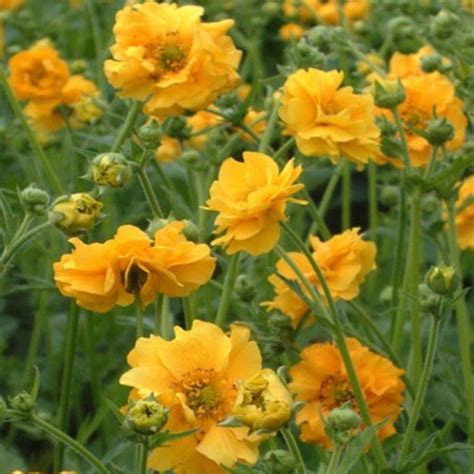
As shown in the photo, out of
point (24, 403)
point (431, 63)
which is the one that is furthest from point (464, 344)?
point (24, 403)

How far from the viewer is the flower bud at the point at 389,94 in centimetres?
183

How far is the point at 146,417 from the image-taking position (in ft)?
4.40

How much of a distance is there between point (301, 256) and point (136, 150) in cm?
29

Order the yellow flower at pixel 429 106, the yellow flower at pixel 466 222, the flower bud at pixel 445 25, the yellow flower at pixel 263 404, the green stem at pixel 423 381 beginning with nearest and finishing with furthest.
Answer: the yellow flower at pixel 263 404
the green stem at pixel 423 381
the yellow flower at pixel 429 106
the flower bud at pixel 445 25
the yellow flower at pixel 466 222

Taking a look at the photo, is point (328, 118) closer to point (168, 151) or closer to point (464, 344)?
point (464, 344)

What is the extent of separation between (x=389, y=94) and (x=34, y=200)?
0.49 metres

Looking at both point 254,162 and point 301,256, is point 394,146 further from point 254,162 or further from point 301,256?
point 254,162

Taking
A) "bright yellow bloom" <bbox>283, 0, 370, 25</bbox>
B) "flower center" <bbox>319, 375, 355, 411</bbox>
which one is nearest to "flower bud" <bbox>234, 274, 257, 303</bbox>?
"flower center" <bbox>319, 375, 355, 411</bbox>

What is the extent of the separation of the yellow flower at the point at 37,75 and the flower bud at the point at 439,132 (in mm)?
872

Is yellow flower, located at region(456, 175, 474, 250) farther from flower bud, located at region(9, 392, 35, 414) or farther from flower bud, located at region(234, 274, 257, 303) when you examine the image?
flower bud, located at region(9, 392, 35, 414)

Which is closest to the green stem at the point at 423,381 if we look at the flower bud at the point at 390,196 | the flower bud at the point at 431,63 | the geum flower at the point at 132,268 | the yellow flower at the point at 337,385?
the yellow flower at the point at 337,385

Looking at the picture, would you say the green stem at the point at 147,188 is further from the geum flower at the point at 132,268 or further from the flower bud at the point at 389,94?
the flower bud at the point at 389,94

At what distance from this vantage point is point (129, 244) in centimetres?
150

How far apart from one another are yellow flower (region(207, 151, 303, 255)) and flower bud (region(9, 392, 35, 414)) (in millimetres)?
252
